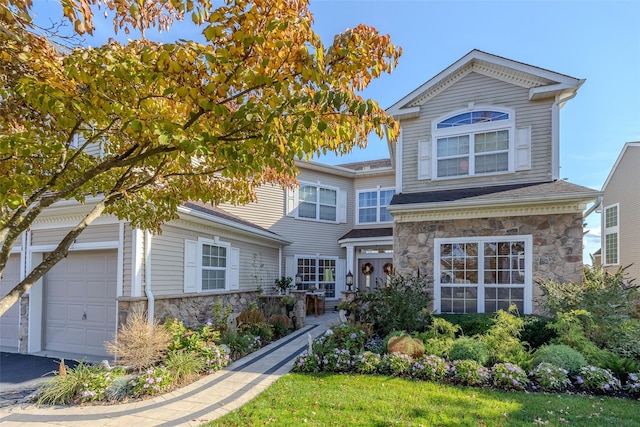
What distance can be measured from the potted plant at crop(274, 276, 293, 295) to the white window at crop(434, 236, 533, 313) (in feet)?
19.9

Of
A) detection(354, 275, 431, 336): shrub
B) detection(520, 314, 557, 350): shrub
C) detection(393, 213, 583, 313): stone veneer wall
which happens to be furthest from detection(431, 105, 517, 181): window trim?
detection(520, 314, 557, 350): shrub

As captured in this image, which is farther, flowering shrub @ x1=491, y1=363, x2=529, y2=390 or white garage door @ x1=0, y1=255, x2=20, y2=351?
white garage door @ x1=0, y1=255, x2=20, y2=351

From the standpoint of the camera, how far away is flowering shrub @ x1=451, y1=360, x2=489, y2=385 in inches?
231

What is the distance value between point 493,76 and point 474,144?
1.98m

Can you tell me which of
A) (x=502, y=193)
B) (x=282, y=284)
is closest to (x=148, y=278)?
(x=282, y=284)

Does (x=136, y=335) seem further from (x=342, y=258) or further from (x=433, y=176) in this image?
(x=342, y=258)

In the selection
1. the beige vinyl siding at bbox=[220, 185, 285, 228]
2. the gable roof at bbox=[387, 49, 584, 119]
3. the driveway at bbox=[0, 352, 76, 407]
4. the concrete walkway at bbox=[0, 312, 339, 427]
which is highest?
the gable roof at bbox=[387, 49, 584, 119]

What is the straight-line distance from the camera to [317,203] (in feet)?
51.8

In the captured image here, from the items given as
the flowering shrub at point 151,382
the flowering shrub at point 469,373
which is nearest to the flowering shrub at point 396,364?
the flowering shrub at point 469,373

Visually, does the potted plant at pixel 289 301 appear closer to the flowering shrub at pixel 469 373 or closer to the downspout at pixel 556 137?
the flowering shrub at pixel 469 373

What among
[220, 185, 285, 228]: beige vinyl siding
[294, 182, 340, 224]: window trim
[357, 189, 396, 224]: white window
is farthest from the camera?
[357, 189, 396, 224]: white window

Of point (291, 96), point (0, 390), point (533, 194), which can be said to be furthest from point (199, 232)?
point (533, 194)

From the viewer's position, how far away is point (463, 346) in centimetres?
669

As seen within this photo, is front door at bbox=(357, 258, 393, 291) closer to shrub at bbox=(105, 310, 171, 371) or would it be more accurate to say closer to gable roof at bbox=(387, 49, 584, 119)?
gable roof at bbox=(387, 49, 584, 119)
